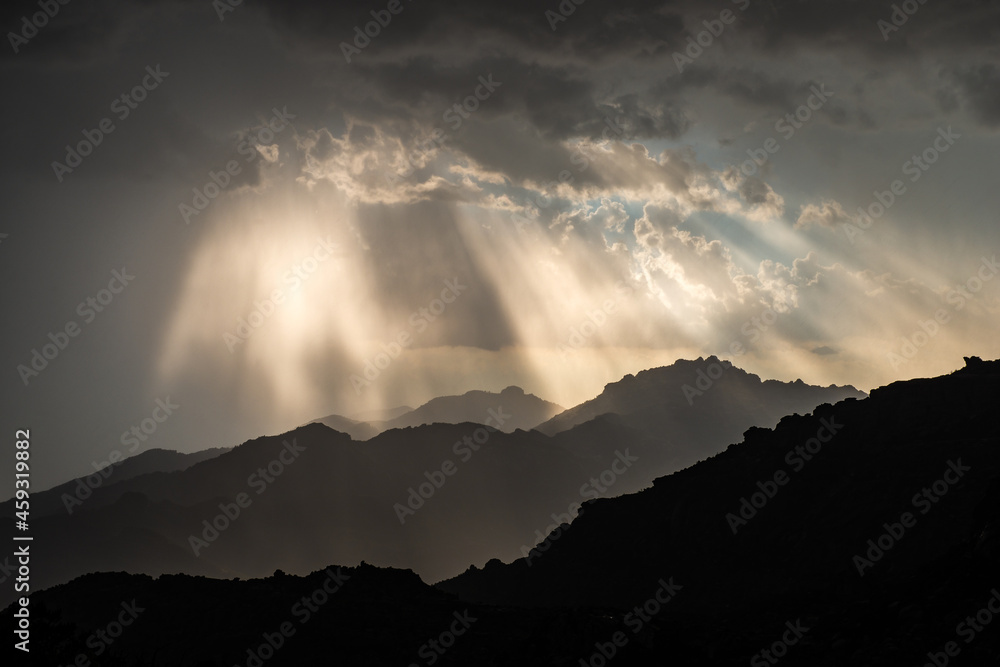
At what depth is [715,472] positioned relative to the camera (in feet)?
247

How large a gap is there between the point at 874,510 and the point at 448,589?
45.2m

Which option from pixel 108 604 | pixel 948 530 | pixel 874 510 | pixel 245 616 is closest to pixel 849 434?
pixel 874 510

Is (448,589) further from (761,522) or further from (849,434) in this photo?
(849,434)
